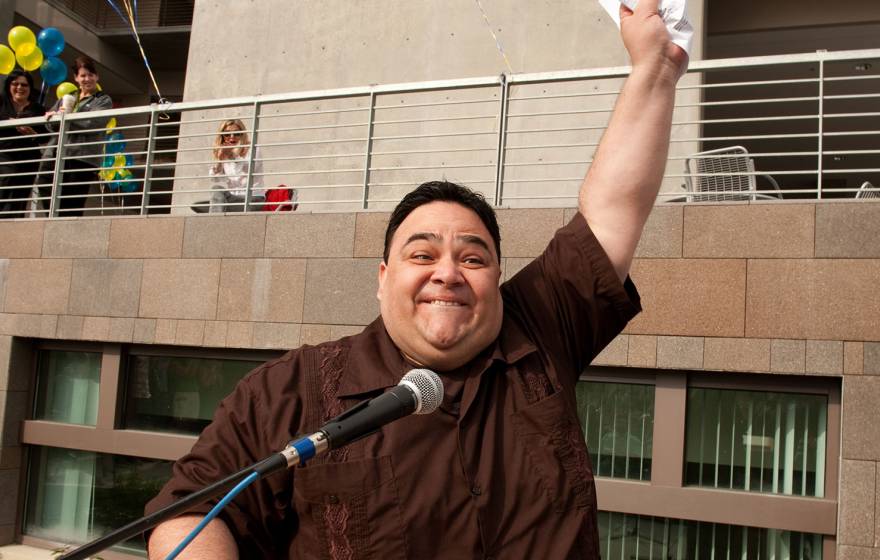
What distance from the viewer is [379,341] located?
2.44 m

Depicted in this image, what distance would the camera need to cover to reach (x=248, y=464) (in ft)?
6.97

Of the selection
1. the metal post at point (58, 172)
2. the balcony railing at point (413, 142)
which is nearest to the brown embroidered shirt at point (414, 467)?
the balcony railing at point (413, 142)

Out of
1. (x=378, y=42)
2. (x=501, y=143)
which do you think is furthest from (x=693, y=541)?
(x=378, y=42)

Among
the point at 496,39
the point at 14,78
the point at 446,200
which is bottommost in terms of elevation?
the point at 446,200

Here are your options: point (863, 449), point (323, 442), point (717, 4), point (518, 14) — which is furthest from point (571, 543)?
point (717, 4)

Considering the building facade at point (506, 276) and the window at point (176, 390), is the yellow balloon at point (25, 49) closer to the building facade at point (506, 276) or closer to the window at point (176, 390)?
the building facade at point (506, 276)

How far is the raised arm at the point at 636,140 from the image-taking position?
2.38 metres

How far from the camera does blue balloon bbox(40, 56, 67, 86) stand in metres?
10.9

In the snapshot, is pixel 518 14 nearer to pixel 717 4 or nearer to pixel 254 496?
pixel 717 4

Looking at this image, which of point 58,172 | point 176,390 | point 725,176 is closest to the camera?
point 725,176

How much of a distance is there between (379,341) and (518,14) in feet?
23.0

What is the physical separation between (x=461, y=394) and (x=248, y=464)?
55 cm

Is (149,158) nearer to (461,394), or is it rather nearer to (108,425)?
(108,425)

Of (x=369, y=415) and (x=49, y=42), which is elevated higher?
(x=49, y=42)
